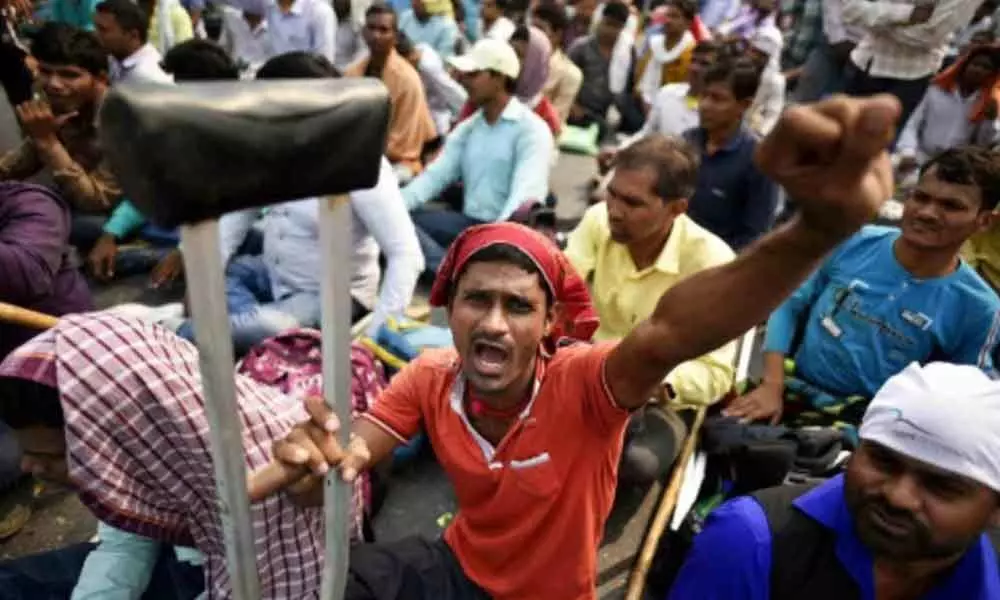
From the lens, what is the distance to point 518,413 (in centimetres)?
171

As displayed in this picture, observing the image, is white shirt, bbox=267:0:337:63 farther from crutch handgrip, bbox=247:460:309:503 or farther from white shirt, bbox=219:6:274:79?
crutch handgrip, bbox=247:460:309:503

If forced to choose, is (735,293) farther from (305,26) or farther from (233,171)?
(305,26)

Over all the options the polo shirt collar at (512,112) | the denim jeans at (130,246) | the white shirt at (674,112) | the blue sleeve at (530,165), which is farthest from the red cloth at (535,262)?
the white shirt at (674,112)

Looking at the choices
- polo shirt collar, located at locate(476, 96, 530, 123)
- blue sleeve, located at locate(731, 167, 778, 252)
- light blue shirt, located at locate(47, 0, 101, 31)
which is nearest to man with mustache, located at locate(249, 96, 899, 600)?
blue sleeve, located at locate(731, 167, 778, 252)

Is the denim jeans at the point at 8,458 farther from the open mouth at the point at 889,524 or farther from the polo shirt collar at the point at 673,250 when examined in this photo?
the open mouth at the point at 889,524

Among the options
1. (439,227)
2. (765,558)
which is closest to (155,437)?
(765,558)

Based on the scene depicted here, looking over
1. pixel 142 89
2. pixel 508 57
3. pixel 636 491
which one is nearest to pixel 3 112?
pixel 508 57

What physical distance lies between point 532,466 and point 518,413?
107 mm

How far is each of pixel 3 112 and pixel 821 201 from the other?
4258mm

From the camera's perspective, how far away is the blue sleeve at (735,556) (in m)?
1.60

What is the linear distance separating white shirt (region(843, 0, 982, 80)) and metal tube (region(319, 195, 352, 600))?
4.57 m

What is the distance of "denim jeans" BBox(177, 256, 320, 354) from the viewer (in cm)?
317

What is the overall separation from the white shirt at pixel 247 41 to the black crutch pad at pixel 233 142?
5981 mm

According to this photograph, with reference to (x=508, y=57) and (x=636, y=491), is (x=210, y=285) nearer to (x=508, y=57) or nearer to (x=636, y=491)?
(x=636, y=491)
